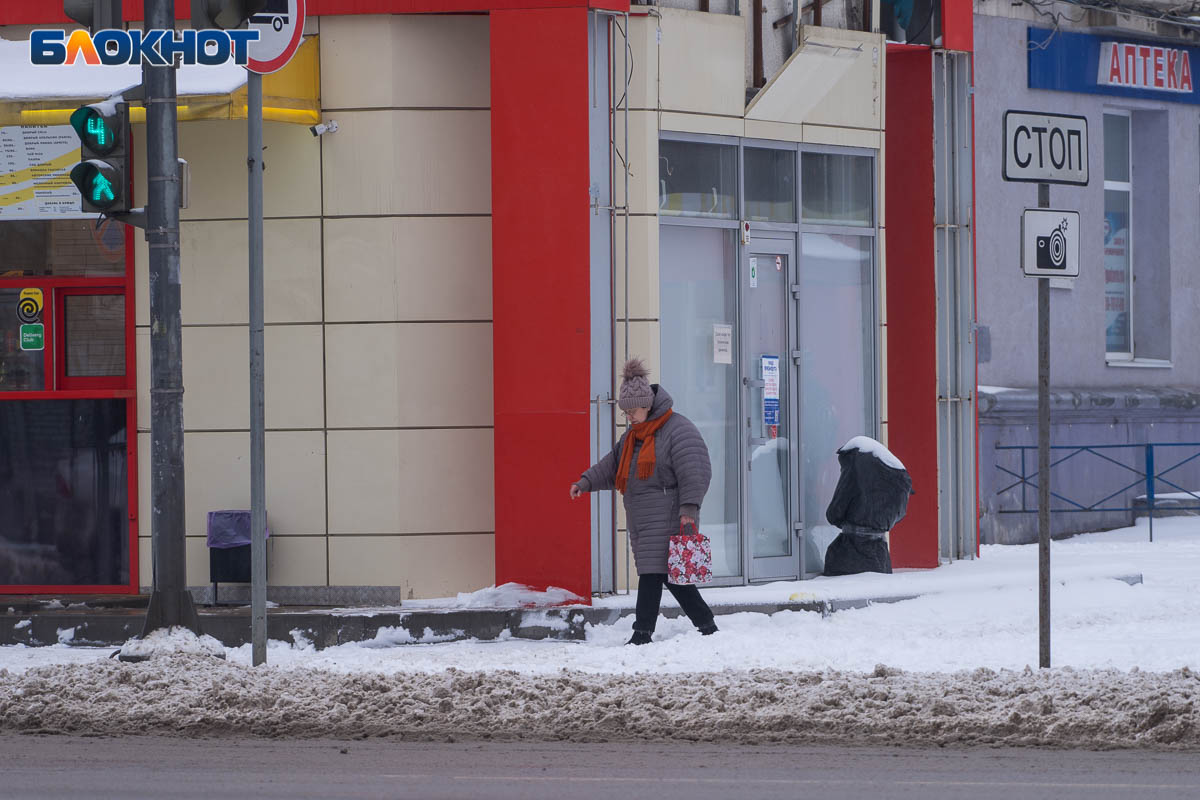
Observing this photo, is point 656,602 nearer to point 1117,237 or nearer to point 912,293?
point 912,293

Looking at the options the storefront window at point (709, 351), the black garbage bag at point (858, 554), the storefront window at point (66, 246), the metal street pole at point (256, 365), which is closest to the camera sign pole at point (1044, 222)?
the metal street pole at point (256, 365)

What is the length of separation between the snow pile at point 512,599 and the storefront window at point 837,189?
4.09m

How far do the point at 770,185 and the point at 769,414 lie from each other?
195cm

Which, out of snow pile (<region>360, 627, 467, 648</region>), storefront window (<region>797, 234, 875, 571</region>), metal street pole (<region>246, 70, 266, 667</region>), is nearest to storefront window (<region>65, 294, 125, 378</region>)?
snow pile (<region>360, 627, 467, 648</region>)

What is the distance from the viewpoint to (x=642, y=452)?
1097 centimetres

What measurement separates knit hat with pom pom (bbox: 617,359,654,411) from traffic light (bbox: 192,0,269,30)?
10.9 ft

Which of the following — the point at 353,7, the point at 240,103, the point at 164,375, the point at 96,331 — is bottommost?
the point at 164,375

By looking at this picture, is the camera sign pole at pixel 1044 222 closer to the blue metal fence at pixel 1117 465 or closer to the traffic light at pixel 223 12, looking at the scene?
the traffic light at pixel 223 12

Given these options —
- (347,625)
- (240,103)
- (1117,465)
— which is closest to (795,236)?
(240,103)

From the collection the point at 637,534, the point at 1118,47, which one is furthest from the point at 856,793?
the point at 1118,47

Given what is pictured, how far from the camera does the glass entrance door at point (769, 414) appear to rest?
45.1 feet

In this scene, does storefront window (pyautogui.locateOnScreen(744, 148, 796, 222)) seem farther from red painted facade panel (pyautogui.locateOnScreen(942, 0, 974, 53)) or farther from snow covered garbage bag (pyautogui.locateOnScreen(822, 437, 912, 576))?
red painted facade panel (pyautogui.locateOnScreen(942, 0, 974, 53))

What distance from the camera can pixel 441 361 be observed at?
504 inches

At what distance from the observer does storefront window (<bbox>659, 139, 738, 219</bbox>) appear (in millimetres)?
13258
